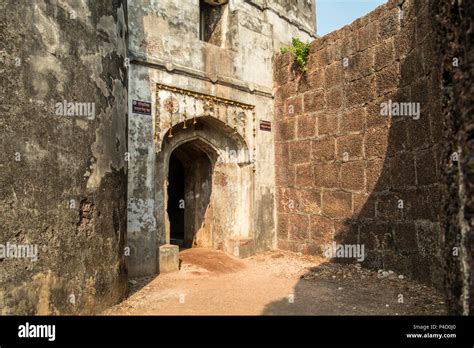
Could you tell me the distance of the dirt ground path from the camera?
3996 millimetres

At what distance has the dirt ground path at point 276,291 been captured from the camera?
157 inches

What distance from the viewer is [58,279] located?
10.9ft

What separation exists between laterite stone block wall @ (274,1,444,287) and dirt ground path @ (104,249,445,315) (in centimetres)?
48

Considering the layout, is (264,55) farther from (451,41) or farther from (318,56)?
(451,41)

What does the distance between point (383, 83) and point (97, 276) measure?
4995 mm

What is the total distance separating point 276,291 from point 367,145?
2859 mm

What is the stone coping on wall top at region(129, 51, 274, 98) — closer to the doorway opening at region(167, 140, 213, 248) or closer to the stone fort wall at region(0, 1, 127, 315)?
the doorway opening at region(167, 140, 213, 248)

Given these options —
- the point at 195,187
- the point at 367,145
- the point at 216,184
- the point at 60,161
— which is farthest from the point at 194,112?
the point at 60,161

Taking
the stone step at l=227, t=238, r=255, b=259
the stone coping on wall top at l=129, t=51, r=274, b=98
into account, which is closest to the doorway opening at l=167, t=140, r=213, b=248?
the stone step at l=227, t=238, r=255, b=259

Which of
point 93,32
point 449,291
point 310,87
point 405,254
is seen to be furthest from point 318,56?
point 449,291

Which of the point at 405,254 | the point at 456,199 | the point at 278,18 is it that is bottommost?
the point at 405,254

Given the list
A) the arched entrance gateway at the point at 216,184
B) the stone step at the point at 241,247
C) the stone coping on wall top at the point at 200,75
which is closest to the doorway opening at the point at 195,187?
the arched entrance gateway at the point at 216,184

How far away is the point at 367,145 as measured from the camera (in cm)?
585

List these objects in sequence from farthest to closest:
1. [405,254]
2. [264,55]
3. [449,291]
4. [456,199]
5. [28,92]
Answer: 1. [264,55]
2. [405,254]
3. [28,92]
4. [449,291]
5. [456,199]
